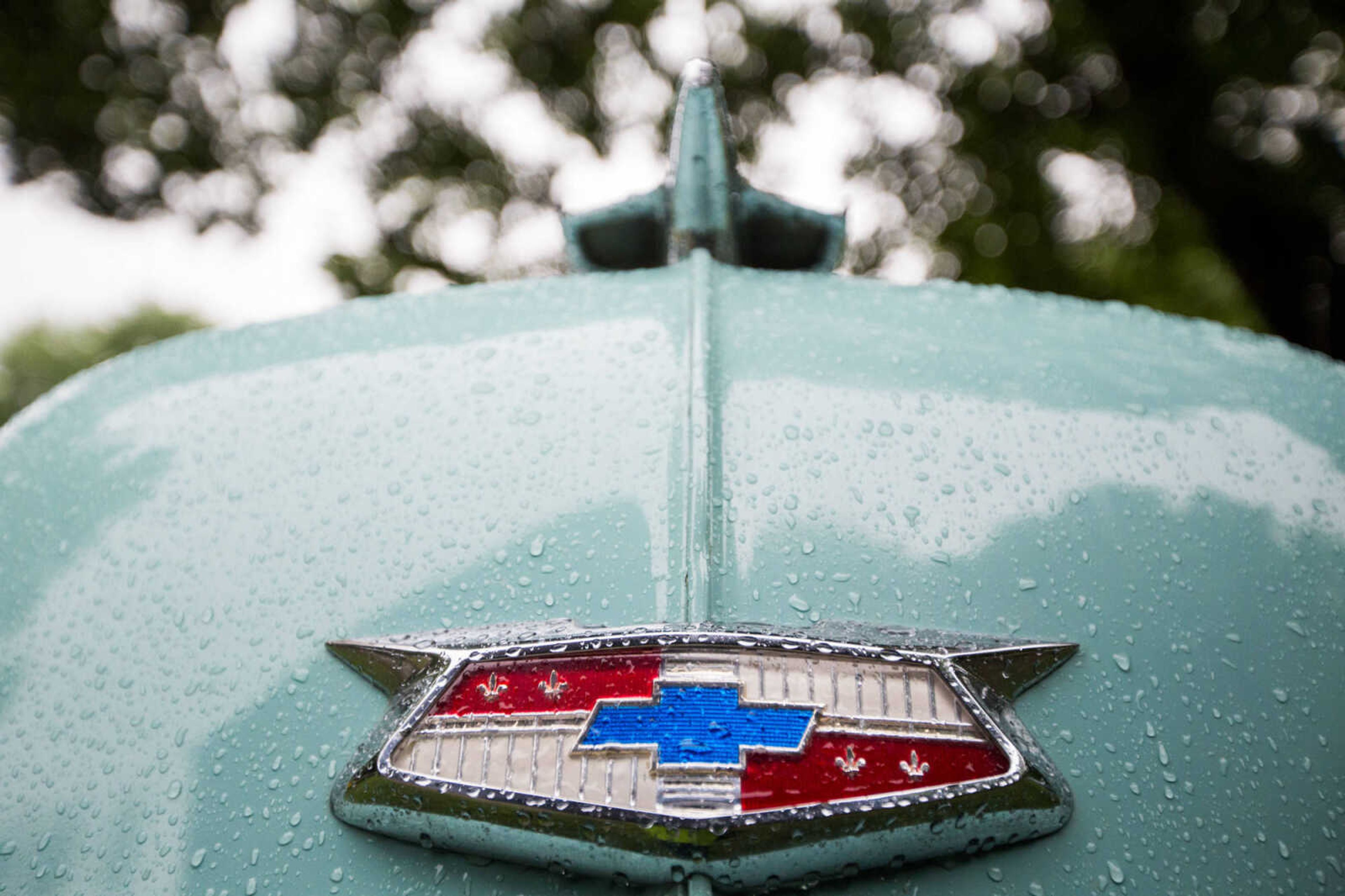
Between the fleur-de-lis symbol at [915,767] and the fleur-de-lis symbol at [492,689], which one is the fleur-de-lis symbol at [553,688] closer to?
the fleur-de-lis symbol at [492,689]

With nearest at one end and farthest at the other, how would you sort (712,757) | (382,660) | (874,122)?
(712,757) < (382,660) < (874,122)

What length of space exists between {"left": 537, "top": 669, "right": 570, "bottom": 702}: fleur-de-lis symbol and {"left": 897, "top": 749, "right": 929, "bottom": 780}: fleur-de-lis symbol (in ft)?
0.91

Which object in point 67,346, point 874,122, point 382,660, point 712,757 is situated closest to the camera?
point 712,757

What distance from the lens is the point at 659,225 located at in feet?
5.60

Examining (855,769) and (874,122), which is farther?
(874,122)

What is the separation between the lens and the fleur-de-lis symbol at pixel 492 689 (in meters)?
0.84

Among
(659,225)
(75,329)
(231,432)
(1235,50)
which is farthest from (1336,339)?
(75,329)

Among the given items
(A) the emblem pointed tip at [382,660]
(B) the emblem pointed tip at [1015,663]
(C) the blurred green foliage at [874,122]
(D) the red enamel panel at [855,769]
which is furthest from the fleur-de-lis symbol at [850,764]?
(C) the blurred green foliage at [874,122]

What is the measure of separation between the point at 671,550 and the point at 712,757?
22 centimetres

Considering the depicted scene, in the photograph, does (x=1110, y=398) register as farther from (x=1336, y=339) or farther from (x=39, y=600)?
(x=1336, y=339)

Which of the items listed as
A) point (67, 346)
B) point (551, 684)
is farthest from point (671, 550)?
point (67, 346)

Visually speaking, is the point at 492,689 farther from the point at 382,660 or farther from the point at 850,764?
the point at 850,764

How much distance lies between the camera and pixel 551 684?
84 centimetres

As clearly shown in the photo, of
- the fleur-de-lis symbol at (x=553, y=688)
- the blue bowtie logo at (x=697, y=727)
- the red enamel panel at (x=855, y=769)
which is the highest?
the fleur-de-lis symbol at (x=553, y=688)
